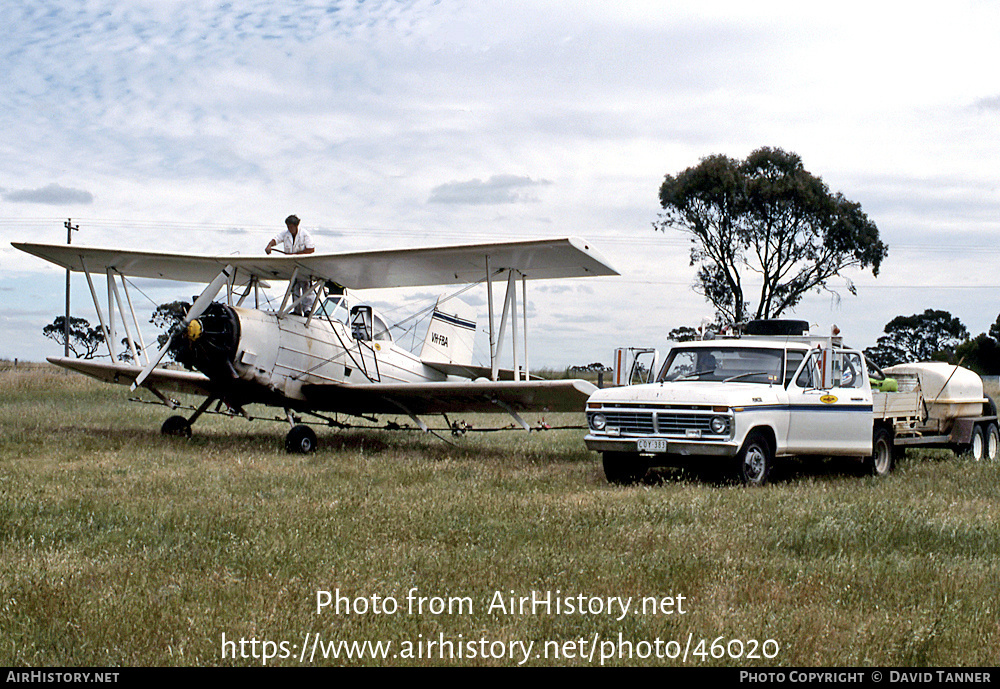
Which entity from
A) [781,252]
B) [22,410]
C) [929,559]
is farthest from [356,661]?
[781,252]

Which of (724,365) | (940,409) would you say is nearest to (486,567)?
(724,365)

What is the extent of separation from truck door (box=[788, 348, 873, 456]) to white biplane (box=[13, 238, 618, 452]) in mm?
3013

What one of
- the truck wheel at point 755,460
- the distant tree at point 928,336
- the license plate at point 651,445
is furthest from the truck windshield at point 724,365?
the distant tree at point 928,336

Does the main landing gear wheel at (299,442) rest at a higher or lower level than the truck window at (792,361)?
lower

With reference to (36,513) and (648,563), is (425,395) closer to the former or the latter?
(36,513)

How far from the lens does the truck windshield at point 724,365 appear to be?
10.7 meters

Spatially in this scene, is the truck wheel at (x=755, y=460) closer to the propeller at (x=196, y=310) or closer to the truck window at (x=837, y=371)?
the truck window at (x=837, y=371)

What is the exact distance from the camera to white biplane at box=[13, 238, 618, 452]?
13102 millimetres

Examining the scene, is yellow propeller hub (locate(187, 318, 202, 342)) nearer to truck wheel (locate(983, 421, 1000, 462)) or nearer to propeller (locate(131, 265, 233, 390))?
propeller (locate(131, 265, 233, 390))

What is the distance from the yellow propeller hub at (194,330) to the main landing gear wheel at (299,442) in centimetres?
195

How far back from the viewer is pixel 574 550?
644cm

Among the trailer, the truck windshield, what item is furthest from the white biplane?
the trailer

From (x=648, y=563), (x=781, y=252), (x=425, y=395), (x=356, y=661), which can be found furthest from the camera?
(x=781, y=252)

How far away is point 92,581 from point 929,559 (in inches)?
219
